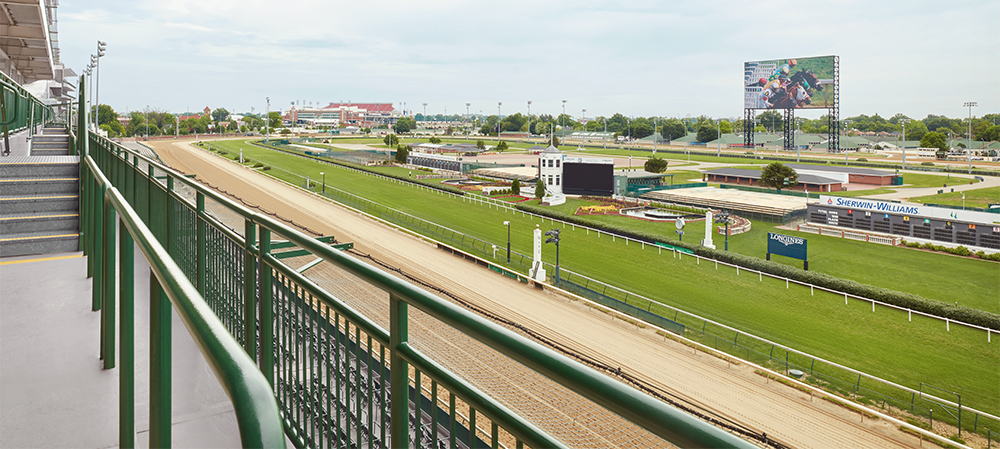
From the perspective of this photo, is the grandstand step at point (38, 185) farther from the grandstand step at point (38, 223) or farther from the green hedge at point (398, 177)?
the green hedge at point (398, 177)

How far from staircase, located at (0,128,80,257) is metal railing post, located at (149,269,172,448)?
Answer: 19.5 ft

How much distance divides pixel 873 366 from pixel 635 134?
130376 mm

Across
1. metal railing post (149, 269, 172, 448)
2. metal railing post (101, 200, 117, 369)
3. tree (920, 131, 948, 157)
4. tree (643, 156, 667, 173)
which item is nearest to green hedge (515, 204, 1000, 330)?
tree (643, 156, 667, 173)

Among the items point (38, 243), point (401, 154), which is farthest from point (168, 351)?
point (401, 154)

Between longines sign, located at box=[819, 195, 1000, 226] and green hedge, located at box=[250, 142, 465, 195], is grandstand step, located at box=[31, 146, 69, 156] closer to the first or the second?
green hedge, located at box=[250, 142, 465, 195]

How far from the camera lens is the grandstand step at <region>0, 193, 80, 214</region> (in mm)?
6652

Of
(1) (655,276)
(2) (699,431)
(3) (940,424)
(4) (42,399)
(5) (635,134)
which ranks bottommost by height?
(3) (940,424)

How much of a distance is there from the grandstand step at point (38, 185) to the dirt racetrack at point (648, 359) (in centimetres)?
652

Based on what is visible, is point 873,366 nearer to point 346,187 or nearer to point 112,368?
point 112,368

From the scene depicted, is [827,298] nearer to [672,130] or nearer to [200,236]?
[200,236]

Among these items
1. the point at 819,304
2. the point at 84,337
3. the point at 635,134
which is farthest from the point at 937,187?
the point at 635,134

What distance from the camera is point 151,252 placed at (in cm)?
163

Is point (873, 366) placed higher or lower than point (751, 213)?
lower

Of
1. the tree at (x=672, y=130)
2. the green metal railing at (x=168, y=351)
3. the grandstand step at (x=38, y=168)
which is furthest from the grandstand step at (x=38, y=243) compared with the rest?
the tree at (x=672, y=130)
